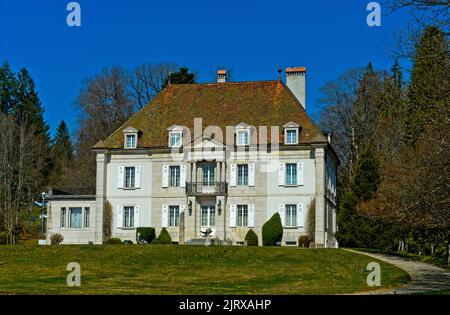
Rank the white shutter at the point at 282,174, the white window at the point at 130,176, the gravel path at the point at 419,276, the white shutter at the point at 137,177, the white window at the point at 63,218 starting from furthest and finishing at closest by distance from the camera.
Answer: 1. the white window at the point at 63,218
2. the white window at the point at 130,176
3. the white shutter at the point at 137,177
4. the white shutter at the point at 282,174
5. the gravel path at the point at 419,276

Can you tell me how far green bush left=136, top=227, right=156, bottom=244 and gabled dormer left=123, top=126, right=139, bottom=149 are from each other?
4930mm

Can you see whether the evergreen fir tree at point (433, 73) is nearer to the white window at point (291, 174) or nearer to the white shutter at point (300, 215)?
the white shutter at point (300, 215)

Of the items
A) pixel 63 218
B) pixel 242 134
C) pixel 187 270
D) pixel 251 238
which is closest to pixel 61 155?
pixel 63 218

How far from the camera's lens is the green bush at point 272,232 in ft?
134

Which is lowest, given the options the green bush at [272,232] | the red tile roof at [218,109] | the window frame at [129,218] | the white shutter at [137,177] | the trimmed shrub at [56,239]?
the trimmed shrub at [56,239]

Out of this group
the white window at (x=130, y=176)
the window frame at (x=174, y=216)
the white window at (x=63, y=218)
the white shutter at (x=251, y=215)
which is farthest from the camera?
the white window at (x=63, y=218)

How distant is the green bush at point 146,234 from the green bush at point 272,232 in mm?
6425

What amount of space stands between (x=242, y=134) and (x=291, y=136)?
2.81 meters

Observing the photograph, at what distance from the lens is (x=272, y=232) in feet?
134

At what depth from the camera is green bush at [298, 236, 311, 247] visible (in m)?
40.6

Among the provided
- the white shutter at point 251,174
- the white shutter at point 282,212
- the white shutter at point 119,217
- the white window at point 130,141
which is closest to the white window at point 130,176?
the white window at point 130,141

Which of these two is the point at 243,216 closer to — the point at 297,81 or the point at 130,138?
the point at 130,138

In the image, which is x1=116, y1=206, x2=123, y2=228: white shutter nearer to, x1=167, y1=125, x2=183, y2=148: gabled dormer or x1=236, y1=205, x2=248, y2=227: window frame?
x1=167, y1=125, x2=183, y2=148: gabled dormer
